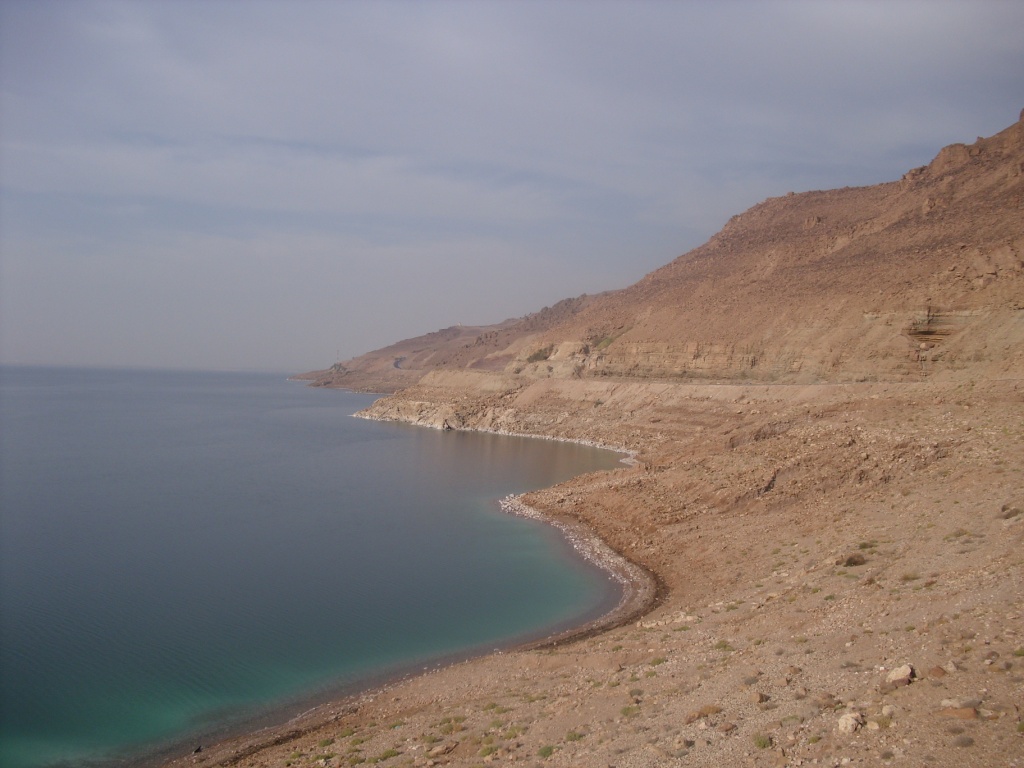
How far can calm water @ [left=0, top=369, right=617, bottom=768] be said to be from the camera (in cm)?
1323

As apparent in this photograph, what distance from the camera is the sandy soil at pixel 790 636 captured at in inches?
308

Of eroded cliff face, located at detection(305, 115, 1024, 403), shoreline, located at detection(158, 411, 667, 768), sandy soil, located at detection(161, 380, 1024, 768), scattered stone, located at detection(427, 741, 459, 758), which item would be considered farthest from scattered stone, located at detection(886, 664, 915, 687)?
eroded cliff face, located at detection(305, 115, 1024, 403)

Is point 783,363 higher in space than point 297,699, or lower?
higher

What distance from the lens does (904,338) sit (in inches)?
1532

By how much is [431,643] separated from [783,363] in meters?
39.5

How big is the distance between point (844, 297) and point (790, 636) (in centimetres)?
4280

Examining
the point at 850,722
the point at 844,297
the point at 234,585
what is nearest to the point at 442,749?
the point at 850,722

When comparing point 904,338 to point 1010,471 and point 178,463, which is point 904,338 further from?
point 178,463

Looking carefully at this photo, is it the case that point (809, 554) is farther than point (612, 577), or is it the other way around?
point (612, 577)

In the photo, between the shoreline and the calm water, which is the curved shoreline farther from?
the calm water

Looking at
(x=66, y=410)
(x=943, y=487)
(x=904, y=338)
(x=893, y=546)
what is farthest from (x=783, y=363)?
(x=66, y=410)

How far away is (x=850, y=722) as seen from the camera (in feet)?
24.5

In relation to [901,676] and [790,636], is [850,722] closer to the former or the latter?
[901,676]

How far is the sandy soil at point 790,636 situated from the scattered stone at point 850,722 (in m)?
0.02
